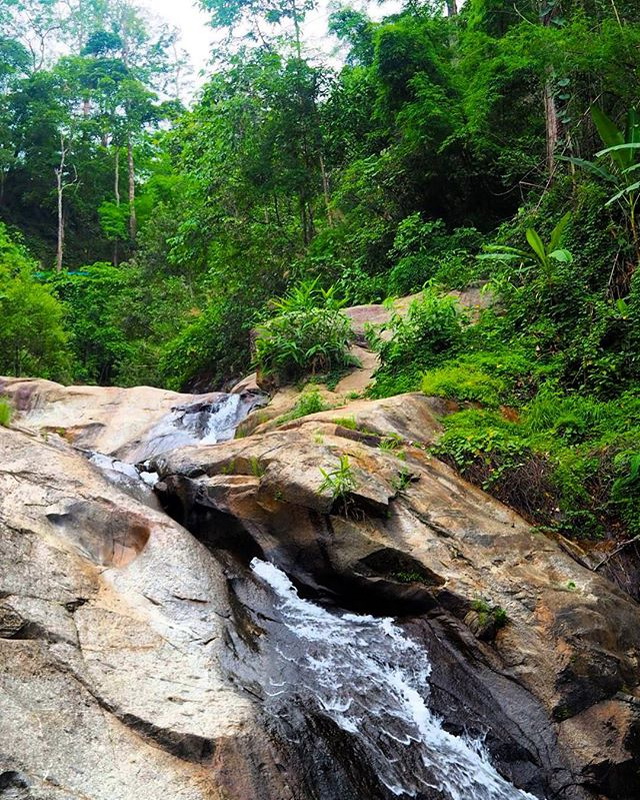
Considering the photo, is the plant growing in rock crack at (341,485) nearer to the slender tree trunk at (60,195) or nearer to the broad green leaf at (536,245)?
the broad green leaf at (536,245)

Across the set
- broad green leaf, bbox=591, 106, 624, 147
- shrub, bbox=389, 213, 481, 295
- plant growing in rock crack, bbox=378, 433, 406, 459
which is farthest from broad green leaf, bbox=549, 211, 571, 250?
plant growing in rock crack, bbox=378, 433, 406, 459

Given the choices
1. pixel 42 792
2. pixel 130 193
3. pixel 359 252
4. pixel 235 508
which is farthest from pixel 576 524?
pixel 130 193

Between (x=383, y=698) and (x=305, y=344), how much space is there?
278 inches

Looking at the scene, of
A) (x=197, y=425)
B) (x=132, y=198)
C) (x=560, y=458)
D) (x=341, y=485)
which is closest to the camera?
(x=341, y=485)

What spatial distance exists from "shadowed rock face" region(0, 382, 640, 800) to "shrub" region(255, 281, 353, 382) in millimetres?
3201

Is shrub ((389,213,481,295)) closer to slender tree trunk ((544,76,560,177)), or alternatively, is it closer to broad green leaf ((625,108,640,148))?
slender tree trunk ((544,76,560,177))

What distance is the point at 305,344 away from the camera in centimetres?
1087

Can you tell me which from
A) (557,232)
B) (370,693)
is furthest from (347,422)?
(557,232)

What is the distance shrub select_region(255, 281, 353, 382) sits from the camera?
10.7 m

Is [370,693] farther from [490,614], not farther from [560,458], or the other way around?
[560,458]

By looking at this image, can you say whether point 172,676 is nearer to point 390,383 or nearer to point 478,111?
point 390,383

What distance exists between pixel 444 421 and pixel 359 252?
895cm

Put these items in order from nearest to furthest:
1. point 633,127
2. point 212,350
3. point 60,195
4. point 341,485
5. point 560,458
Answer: point 341,485 → point 560,458 → point 633,127 → point 212,350 → point 60,195

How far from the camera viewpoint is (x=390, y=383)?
30.2ft
